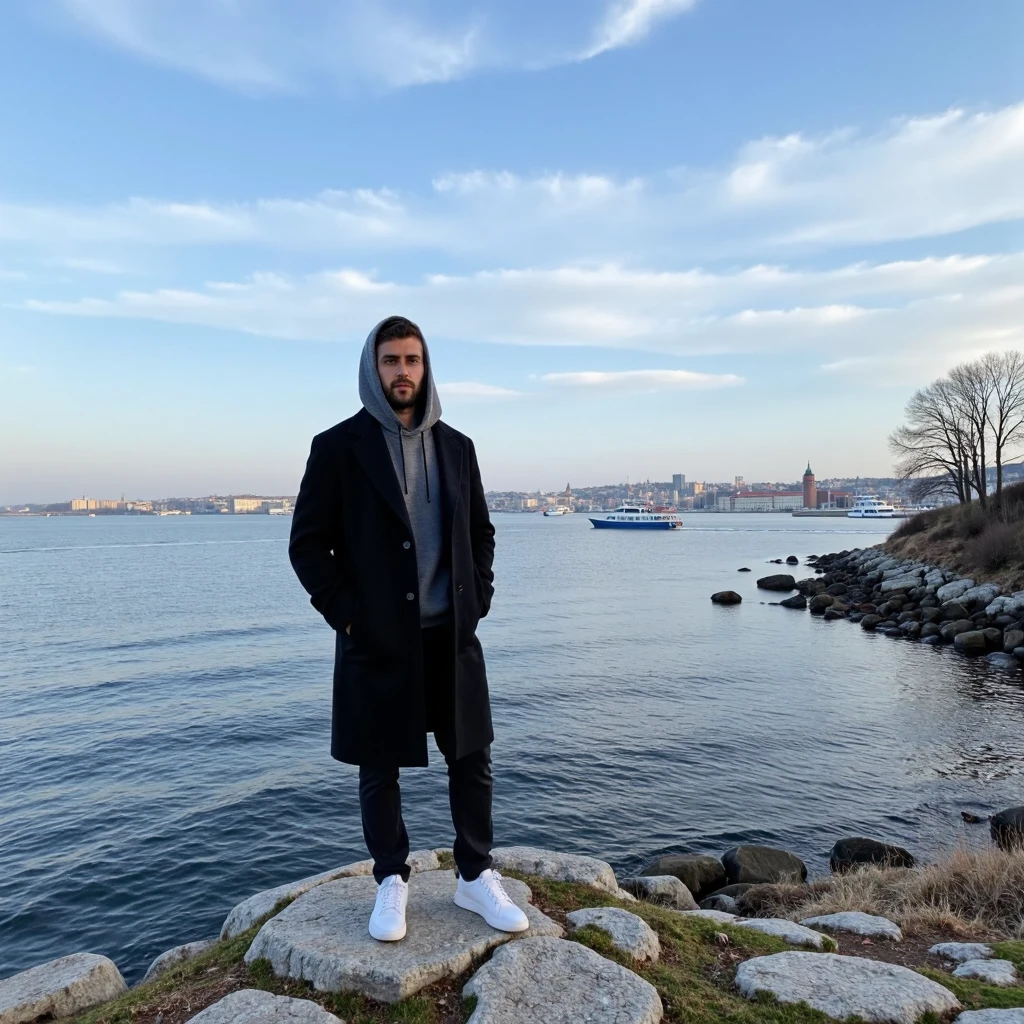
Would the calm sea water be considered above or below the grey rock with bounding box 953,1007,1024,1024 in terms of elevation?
below

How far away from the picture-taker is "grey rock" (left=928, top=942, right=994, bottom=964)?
4.44 metres

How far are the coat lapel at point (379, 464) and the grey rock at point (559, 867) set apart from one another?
9.59 ft

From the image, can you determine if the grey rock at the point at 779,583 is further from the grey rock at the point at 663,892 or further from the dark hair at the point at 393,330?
the dark hair at the point at 393,330

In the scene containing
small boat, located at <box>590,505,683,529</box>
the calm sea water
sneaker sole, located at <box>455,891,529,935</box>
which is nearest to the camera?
sneaker sole, located at <box>455,891,529,935</box>

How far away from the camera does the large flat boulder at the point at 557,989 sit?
3.17m

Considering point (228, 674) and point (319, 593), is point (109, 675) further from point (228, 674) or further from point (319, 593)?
point (319, 593)

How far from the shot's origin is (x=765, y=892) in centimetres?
696

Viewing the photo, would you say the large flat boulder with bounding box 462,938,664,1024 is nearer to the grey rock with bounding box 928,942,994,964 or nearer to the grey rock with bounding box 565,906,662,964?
the grey rock with bounding box 565,906,662,964

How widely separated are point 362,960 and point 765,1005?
1886 mm

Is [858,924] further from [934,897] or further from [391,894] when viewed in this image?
[391,894]

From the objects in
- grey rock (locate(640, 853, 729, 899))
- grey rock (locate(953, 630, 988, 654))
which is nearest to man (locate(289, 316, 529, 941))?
grey rock (locate(640, 853, 729, 899))

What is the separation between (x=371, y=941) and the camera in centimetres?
368

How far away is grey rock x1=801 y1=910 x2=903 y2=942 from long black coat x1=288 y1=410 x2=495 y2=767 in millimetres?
3272

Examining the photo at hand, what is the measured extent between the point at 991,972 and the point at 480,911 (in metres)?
2.79
